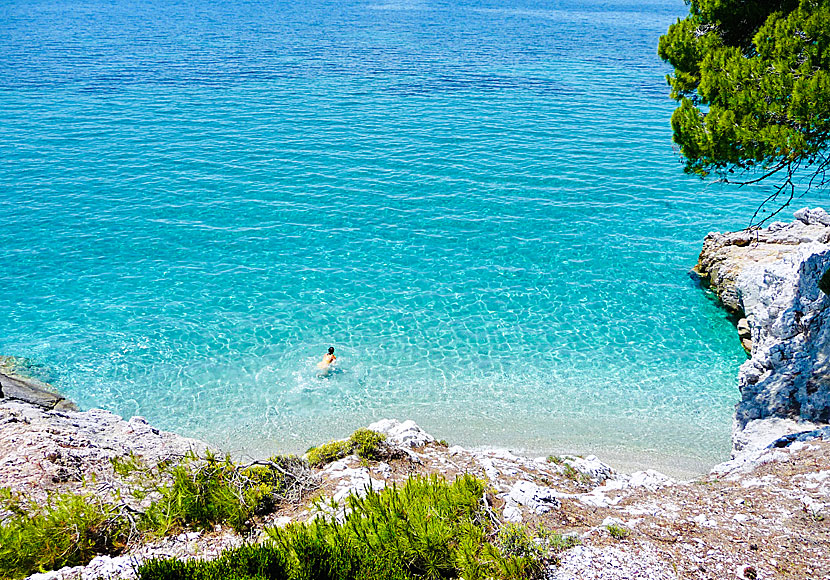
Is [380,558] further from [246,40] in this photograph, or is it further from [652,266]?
[246,40]

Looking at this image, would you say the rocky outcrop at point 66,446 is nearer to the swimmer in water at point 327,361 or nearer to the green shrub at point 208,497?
the green shrub at point 208,497

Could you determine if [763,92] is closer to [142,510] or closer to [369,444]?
[369,444]

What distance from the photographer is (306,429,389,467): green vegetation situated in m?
12.7

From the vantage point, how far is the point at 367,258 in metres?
27.5

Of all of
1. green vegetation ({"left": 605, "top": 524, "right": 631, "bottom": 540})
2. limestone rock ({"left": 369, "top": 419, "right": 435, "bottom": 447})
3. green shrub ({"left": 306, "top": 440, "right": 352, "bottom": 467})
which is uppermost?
green vegetation ({"left": 605, "top": 524, "right": 631, "bottom": 540})

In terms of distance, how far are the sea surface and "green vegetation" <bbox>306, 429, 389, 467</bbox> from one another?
4829 millimetres

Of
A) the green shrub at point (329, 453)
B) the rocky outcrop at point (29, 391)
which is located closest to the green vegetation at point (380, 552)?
the green shrub at point (329, 453)

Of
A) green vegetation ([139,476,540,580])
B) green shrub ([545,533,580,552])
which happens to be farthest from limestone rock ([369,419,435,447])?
green shrub ([545,533,580,552])

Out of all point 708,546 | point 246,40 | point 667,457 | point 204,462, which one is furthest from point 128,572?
point 246,40

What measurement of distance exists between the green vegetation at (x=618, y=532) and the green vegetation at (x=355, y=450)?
16.7 ft

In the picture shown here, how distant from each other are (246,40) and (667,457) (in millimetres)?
78321

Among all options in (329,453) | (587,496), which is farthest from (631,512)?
(329,453)

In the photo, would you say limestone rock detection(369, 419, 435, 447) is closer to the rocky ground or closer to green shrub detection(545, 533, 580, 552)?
the rocky ground

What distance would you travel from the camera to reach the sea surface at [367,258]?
1898 cm
